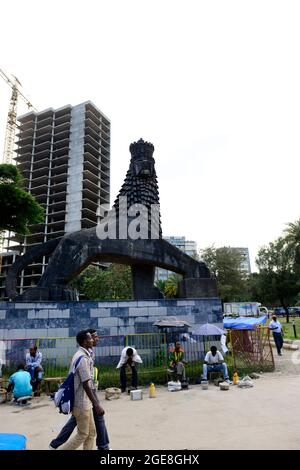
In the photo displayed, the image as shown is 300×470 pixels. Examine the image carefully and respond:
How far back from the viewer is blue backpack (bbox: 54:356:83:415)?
155 inches

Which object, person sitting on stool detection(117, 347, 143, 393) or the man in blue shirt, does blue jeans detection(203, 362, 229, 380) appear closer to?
person sitting on stool detection(117, 347, 143, 393)

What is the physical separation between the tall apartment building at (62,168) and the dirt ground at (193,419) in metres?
53.9

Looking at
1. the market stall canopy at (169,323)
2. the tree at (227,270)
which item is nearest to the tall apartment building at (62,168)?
the tree at (227,270)

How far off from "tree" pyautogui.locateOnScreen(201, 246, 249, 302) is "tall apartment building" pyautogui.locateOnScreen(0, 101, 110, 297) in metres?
31.0

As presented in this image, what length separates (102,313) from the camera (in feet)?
36.1

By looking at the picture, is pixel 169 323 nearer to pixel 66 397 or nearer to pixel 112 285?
pixel 66 397

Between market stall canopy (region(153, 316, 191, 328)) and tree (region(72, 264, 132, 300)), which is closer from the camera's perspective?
market stall canopy (region(153, 316, 191, 328))

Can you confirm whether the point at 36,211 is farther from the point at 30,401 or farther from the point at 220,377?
the point at 220,377

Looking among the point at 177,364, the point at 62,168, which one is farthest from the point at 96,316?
the point at 62,168

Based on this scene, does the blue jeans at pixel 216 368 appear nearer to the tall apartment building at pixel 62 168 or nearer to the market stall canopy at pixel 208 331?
the market stall canopy at pixel 208 331

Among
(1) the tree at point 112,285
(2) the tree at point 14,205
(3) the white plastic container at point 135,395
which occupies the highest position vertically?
(2) the tree at point 14,205

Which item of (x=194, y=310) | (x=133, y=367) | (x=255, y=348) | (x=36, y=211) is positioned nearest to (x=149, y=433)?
(x=133, y=367)

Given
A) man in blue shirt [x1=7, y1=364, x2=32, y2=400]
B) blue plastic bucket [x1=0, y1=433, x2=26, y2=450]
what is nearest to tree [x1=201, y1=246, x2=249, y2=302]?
man in blue shirt [x1=7, y1=364, x2=32, y2=400]

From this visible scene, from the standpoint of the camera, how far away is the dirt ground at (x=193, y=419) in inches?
186
